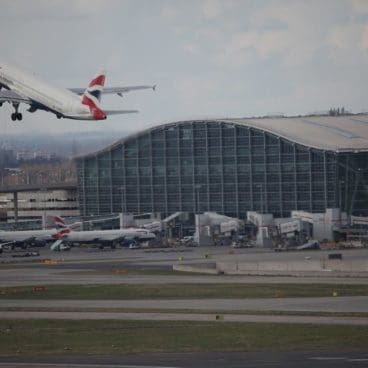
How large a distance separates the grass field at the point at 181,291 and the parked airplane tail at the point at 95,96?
53.9 ft

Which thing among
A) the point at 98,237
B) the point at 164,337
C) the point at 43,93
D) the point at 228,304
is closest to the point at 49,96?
the point at 43,93

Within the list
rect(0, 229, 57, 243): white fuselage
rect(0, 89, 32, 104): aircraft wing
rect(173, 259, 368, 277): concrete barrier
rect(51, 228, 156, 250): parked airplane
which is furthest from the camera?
rect(51, 228, 156, 250): parked airplane

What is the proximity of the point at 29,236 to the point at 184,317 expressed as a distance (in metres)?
114

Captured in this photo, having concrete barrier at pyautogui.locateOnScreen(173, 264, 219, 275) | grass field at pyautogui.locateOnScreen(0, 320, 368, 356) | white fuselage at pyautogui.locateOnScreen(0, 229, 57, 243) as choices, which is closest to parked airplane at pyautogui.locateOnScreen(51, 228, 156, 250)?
white fuselage at pyautogui.locateOnScreen(0, 229, 57, 243)

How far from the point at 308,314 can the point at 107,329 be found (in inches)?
508

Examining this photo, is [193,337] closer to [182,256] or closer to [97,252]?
[182,256]

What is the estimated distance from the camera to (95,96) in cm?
12138

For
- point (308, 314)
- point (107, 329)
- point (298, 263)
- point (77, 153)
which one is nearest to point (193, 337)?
point (107, 329)

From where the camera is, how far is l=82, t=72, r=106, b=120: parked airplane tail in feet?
379

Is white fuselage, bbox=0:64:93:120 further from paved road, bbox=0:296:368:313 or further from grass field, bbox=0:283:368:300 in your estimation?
paved road, bbox=0:296:368:313

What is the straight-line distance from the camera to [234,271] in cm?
12212

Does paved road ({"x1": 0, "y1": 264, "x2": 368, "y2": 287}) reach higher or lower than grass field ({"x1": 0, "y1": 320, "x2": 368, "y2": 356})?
higher

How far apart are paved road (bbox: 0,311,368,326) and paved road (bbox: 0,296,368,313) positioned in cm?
344

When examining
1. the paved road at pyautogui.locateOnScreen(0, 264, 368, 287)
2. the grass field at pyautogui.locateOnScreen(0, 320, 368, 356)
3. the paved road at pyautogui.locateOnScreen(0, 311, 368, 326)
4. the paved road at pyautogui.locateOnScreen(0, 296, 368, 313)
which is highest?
the paved road at pyautogui.locateOnScreen(0, 264, 368, 287)
